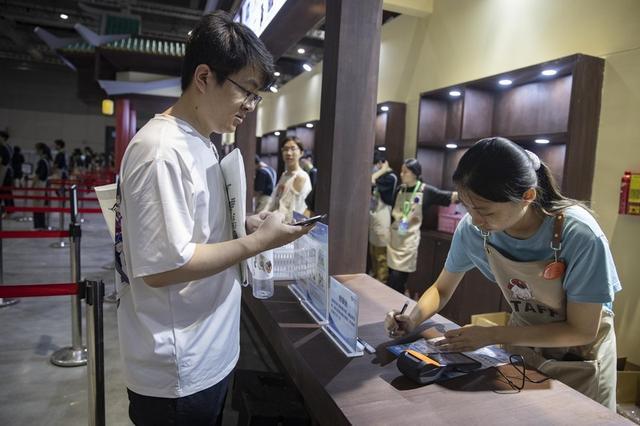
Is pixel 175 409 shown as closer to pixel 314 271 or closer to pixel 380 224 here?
pixel 314 271

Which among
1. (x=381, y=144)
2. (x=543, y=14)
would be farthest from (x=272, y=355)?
(x=381, y=144)

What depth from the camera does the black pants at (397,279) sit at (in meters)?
4.48

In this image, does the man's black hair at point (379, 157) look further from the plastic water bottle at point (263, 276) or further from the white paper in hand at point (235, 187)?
the white paper in hand at point (235, 187)

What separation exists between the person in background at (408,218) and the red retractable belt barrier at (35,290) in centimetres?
303

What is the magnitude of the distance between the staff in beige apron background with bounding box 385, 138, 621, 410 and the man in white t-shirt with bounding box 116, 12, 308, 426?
1.75 ft

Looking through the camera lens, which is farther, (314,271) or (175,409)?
(314,271)

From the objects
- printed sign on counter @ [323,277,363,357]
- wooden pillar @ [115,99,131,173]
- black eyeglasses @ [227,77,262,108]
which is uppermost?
wooden pillar @ [115,99,131,173]

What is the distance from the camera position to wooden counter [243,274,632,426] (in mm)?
1004

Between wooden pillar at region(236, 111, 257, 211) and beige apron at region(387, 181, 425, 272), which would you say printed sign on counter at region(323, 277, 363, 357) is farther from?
wooden pillar at region(236, 111, 257, 211)

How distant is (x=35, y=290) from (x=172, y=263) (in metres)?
→ 1.32

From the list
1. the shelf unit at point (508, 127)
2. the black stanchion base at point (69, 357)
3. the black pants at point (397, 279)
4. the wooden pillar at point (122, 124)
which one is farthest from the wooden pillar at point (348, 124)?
the wooden pillar at point (122, 124)

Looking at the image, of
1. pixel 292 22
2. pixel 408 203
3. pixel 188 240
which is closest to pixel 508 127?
pixel 408 203

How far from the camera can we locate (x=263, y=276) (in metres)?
1.83

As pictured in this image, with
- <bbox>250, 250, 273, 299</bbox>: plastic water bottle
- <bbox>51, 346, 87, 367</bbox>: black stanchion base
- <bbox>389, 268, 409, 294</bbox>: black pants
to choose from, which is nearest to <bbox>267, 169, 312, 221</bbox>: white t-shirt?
<bbox>389, 268, 409, 294</bbox>: black pants
